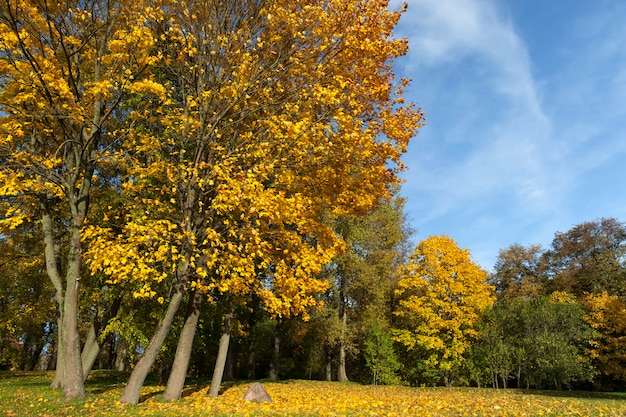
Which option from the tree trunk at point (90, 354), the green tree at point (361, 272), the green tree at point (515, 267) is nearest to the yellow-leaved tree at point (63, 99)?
the tree trunk at point (90, 354)

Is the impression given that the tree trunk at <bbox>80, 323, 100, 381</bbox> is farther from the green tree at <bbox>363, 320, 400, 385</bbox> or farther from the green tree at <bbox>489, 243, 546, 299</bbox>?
the green tree at <bbox>489, 243, 546, 299</bbox>

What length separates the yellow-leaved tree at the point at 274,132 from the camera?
11.0 m

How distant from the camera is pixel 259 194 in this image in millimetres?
9680

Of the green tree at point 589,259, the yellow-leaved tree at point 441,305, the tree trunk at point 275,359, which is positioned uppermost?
the green tree at point 589,259

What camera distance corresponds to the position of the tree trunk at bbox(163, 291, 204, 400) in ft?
39.2

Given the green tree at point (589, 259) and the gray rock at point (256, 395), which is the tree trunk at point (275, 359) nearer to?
the gray rock at point (256, 395)

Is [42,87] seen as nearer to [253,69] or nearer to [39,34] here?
[39,34]

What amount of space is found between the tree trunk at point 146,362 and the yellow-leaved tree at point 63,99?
1245mm

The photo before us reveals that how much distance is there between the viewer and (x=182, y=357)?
39.6 ft

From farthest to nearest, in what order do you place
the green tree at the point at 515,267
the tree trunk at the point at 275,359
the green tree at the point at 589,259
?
the green tree at the point at 515,267 < the green tree at the point at 589,259 < the tree trunk at the point at 275,359

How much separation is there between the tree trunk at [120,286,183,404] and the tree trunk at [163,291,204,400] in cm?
114

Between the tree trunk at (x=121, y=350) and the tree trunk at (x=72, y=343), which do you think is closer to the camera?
the tree trunk at (x=72, y=343)

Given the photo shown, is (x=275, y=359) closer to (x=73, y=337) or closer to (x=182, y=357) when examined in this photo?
(x=182, y=357)

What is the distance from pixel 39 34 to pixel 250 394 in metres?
11.8
